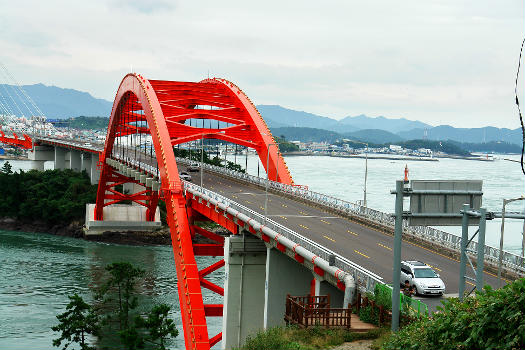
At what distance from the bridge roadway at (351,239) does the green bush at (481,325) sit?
815 cm

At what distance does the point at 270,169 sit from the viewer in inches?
2136

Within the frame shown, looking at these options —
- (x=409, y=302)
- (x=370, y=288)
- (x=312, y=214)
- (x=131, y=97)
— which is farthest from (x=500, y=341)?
(x=131, y=97)

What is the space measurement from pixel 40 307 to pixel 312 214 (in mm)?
22655

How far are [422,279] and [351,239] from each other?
901cm

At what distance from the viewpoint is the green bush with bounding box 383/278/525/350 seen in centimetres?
1301

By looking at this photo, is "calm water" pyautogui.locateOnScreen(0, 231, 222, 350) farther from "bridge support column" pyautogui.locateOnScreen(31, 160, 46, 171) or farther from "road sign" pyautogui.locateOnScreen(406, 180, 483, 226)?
"bridge support column" pyautogui.locateOnScreen(31, 160, 46, 171)

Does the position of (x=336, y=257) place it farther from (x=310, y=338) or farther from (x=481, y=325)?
(x=481, y=325)

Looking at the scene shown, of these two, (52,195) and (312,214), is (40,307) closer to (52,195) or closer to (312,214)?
(312,214)

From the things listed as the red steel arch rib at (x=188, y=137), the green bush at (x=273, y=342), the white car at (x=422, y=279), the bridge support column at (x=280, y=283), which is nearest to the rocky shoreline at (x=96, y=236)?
the red steel arch rib at (x=188, y=137)

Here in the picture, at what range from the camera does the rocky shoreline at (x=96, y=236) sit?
84.7 meters

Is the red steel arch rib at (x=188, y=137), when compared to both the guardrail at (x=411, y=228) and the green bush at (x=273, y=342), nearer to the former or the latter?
the guardrail at (x=411, y=228)

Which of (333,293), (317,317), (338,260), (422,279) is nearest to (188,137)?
(333,293)

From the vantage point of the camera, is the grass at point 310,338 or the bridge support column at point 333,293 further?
the bridge support column at point 333,293

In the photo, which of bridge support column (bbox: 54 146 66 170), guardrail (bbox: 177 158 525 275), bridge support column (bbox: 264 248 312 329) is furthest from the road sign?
bridge support column (bbox: 54 146 66 170)
